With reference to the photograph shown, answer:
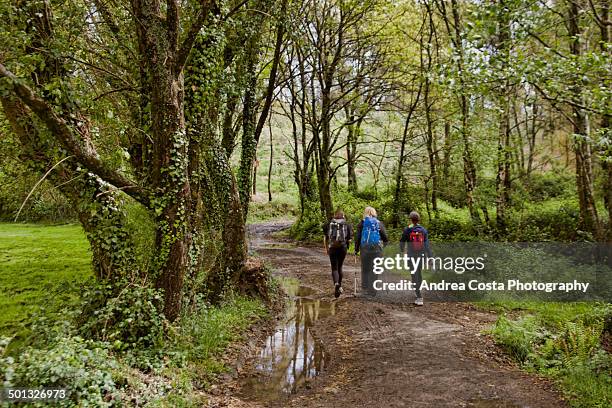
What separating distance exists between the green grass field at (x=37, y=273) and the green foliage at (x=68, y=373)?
3.82 ft

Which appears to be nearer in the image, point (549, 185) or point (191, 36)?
point (191, 36)

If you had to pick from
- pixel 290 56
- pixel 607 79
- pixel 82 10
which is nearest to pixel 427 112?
pixel 290 56

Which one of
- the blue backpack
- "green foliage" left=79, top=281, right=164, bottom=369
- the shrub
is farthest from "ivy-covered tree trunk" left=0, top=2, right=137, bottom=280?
the shrub

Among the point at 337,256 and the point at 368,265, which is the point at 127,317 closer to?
the point at 337,256

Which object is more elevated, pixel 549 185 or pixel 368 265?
pixel 549 185

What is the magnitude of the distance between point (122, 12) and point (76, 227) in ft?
79.5

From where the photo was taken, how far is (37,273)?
14125 millimetres

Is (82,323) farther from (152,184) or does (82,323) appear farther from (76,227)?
(76,227)

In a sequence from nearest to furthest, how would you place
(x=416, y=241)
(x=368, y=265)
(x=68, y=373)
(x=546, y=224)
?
1. (x=68, y=373)
2. (x=416, y=241)
3. (x=368, y=265)
4. (x=546, y=224)

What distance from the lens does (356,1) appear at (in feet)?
59.2

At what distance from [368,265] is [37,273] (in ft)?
36.9

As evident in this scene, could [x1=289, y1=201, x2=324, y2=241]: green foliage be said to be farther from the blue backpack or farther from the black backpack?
the blue backpack

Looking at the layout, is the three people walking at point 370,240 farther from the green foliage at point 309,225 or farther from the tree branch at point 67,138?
the green foliage at point 309,225

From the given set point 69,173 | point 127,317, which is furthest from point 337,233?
point 69,173
